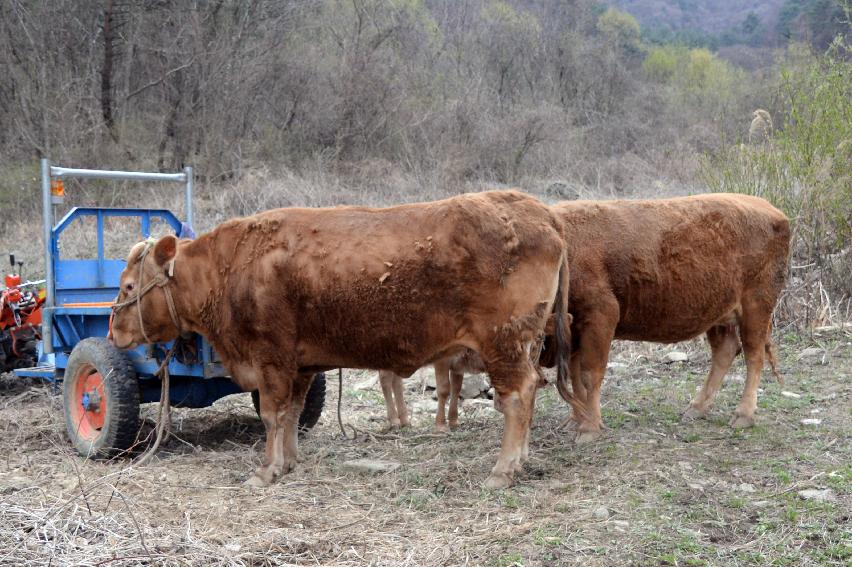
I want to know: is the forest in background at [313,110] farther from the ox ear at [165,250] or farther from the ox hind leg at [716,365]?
the ox ear at [165,250]

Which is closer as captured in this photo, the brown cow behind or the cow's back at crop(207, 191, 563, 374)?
the cow's back at crop(207, 191, 563, 374)

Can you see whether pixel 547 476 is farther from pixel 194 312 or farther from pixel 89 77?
pixel 89 77

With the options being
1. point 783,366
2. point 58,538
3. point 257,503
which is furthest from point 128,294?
point 783,366

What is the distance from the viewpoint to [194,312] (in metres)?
6.43

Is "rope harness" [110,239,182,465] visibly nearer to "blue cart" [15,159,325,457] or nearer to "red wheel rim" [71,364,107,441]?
"blue cart" [15,159,325,457]

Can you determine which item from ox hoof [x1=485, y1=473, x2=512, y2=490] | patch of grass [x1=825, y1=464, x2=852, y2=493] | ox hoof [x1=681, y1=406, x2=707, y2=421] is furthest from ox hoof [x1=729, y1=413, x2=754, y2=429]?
ox hoof [x1=485, y1=473, x2=512, y2=490]

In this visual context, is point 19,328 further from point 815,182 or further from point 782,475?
point 815,182

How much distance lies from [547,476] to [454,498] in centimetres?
76

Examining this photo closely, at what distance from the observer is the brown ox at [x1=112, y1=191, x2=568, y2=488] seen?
5645 millimetres

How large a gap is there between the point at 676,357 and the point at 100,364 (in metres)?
6.00

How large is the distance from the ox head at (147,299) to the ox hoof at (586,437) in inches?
121

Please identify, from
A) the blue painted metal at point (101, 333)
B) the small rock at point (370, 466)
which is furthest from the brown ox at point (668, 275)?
the blue painted metal at point (101, 333)

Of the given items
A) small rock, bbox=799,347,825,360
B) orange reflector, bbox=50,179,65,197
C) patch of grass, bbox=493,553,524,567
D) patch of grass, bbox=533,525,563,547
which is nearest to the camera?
patch of grass, bbox=493,553,524,567

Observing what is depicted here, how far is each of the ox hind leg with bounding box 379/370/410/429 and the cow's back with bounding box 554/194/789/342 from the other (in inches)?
69.3
